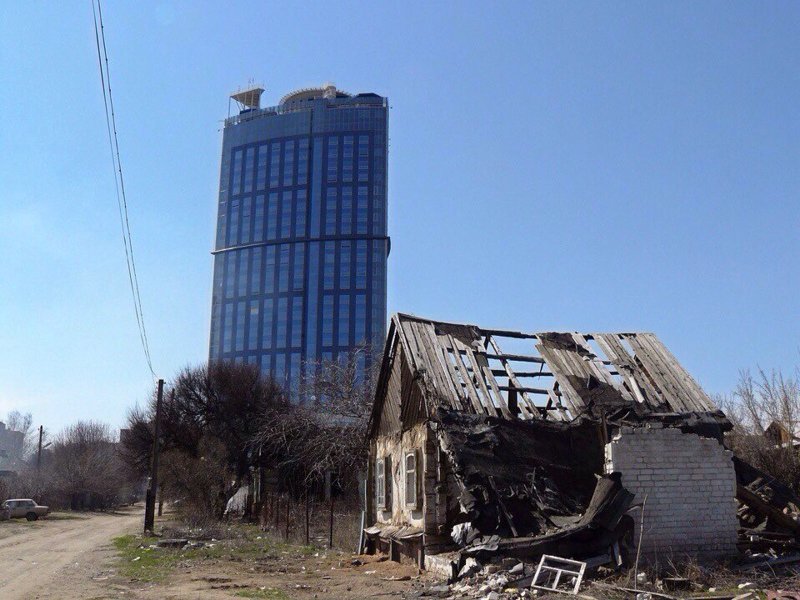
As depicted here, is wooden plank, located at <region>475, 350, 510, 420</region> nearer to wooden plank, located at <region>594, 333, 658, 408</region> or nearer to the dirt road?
wooden plank, located at <region>594, 333, 658, 408</region>

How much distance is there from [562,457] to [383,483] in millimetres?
6298

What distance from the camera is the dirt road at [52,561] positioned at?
14.0 meters

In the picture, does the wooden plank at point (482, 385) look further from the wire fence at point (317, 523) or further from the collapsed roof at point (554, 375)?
the wire fence at point (317, 523)

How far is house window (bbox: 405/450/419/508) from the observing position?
16.1 metres

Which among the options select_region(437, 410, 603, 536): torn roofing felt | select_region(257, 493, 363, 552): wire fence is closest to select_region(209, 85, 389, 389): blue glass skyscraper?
select_region(257, 493, 363, 552): wire fence

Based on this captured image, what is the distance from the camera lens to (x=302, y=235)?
110m

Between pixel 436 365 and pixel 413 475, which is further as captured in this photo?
pixel 413 475

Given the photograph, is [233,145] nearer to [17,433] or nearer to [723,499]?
[17,433]

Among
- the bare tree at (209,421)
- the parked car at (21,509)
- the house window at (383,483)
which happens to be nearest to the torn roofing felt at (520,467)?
the house window at (383,483)

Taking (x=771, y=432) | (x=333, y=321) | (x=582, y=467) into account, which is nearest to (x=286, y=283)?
(x=333, y=321)

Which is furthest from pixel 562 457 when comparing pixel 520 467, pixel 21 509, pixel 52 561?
pixel 21 509

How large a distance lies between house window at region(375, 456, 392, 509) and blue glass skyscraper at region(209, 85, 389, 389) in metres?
82.6

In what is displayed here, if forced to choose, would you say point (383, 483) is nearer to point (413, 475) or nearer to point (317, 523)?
point (413, 475)

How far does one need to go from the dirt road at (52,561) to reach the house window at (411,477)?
632 cm
